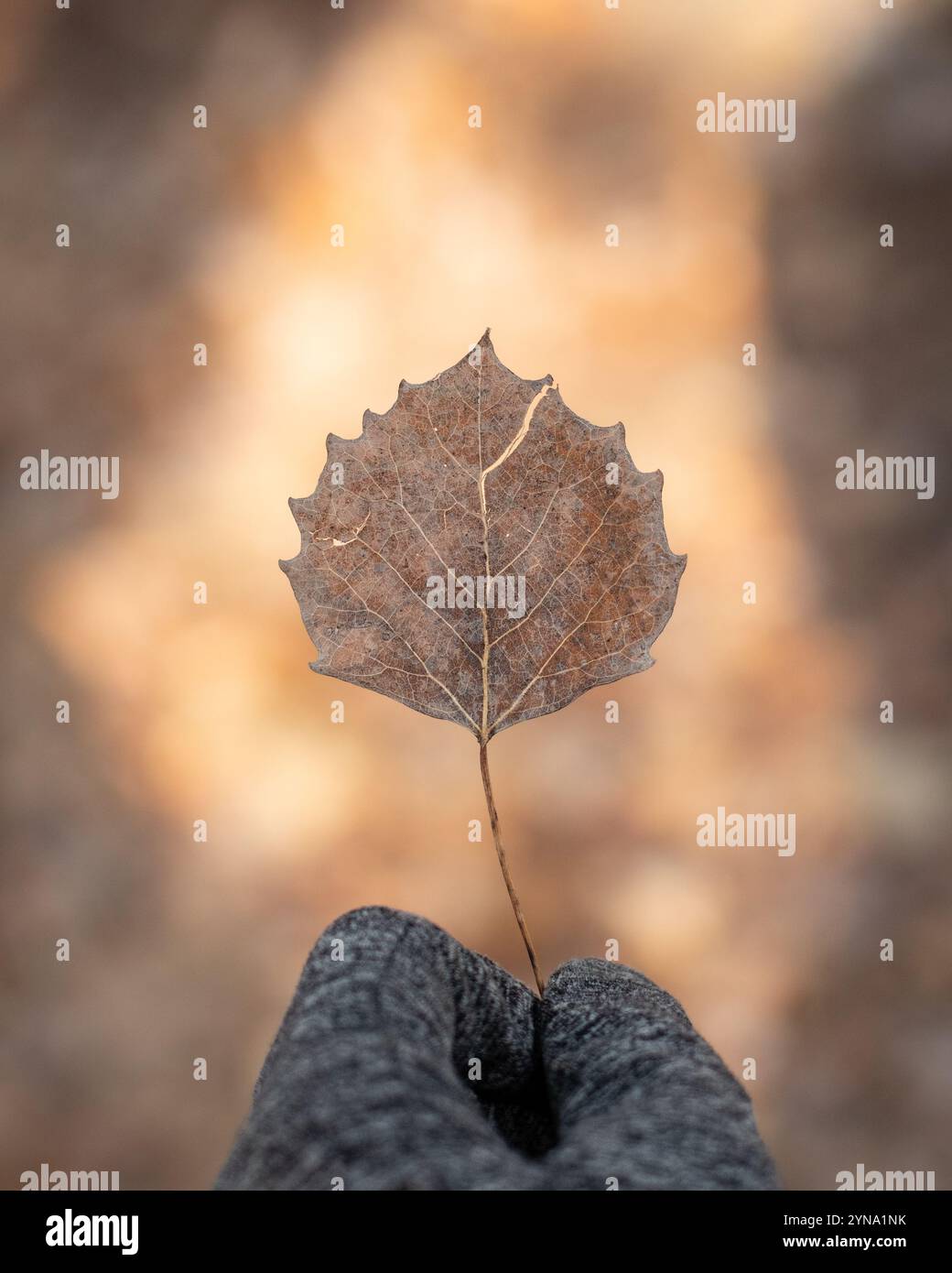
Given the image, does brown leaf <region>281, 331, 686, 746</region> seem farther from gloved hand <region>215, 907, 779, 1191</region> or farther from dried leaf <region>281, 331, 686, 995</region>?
gloved hand <region>215, 907, 779, 1191</region>

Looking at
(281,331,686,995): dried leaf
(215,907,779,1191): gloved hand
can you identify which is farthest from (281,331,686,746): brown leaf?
(215,907,779,1191): gloved hand

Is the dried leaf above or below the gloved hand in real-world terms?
above

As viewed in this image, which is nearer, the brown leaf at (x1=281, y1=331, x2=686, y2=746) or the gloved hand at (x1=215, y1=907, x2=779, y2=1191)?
the gloved hand at (x1=215, y1=907, x2=779, y2=1191)

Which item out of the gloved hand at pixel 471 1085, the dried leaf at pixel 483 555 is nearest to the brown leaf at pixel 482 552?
the dried leaf at pixel 483 555

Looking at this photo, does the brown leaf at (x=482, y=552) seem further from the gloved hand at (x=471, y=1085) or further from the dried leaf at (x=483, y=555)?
the gloved hand at (x=471, y=1085)
